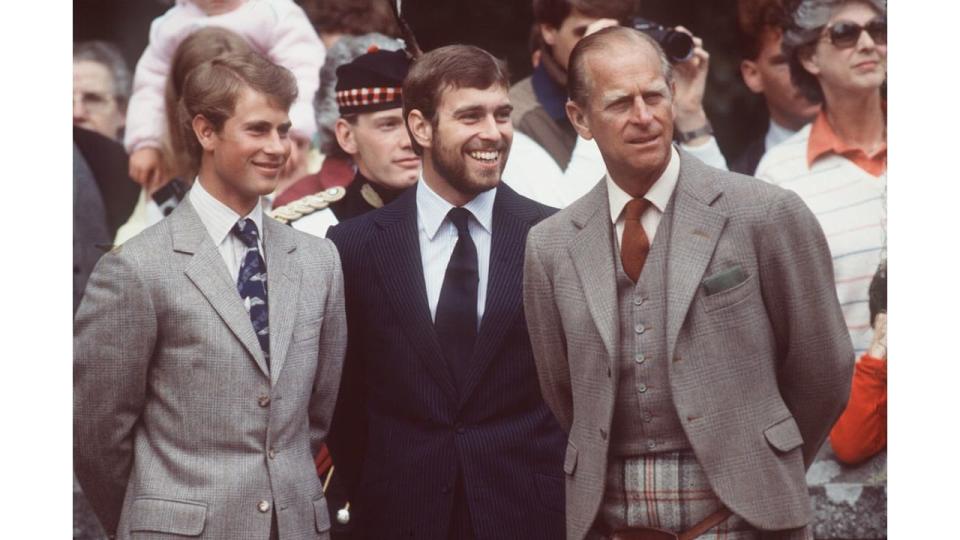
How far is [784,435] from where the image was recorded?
4.42m

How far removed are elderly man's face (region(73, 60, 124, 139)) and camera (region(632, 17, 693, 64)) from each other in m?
2.44

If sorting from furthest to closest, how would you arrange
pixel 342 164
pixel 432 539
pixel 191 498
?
pixel 342 164 → pixel 432 539 → pixel 191 498

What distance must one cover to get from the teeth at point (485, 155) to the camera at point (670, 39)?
41.2 inches

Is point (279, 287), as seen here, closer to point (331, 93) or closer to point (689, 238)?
point (331, 93)

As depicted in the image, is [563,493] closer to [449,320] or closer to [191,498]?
[449,320]

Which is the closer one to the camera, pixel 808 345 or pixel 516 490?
pixel 808 345

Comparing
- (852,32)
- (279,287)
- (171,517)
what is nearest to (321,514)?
(171,517)

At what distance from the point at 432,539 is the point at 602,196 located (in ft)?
4.95

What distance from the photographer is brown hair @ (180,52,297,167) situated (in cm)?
522

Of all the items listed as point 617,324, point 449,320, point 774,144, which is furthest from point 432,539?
point 774,144

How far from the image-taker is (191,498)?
4.73 metres

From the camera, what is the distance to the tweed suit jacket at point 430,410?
515cm

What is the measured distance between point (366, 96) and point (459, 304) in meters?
1.16

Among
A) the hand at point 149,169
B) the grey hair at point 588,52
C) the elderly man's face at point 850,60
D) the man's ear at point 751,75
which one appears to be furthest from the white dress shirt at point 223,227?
the elderly man's face at point 850,60
